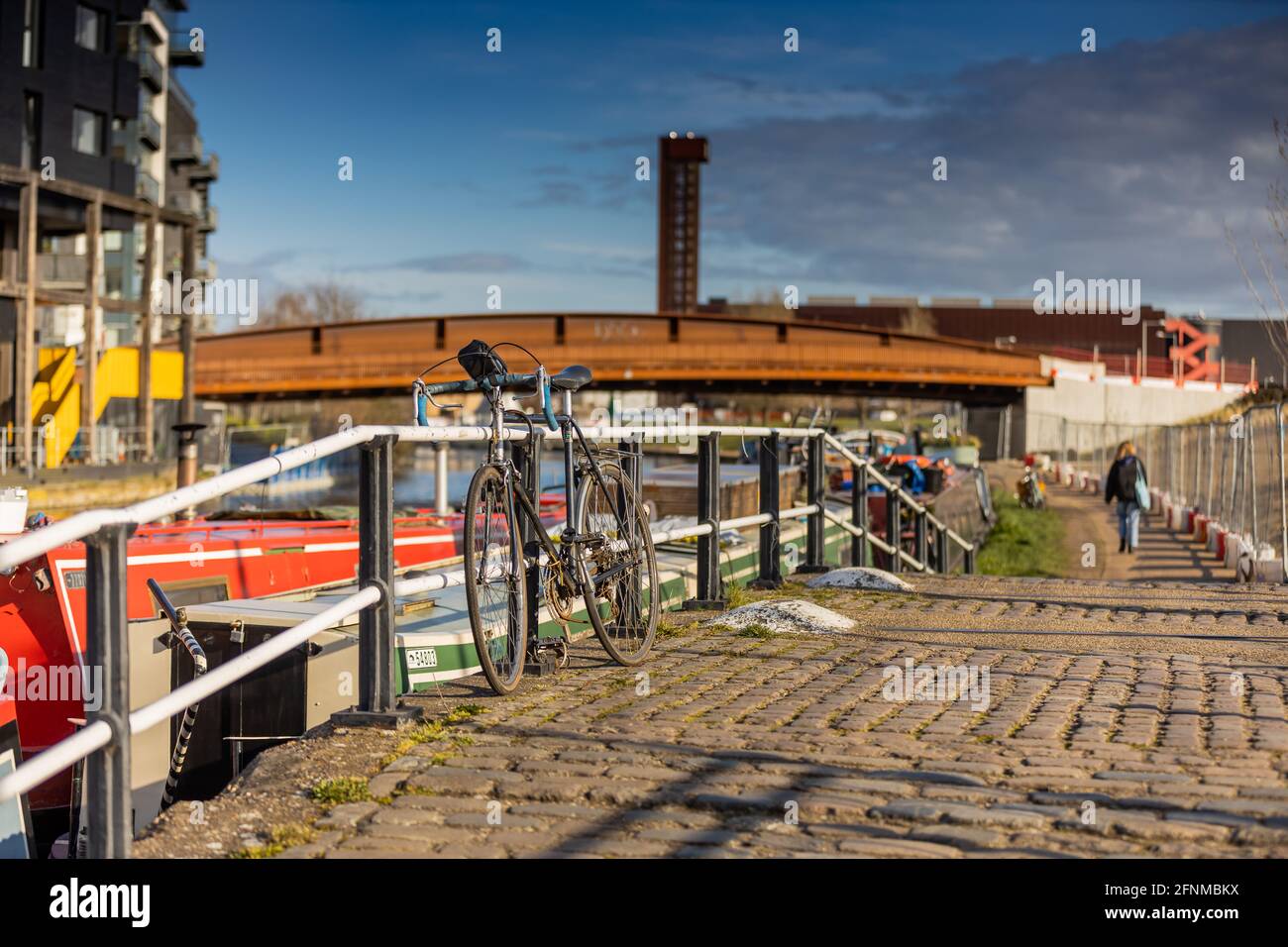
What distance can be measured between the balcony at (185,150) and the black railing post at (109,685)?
268 feet

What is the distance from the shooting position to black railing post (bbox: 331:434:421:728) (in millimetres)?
5086

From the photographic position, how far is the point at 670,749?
4.85 m

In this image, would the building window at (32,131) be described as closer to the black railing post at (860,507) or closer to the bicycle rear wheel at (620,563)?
the black railing post at (860,507)

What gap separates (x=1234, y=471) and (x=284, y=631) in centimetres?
1713

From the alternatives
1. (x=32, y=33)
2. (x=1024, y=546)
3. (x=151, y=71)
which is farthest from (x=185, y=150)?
(x=1024, y=546)

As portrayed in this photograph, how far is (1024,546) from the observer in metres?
27.2

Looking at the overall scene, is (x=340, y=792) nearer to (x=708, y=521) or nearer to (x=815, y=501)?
(x=708, y=521)

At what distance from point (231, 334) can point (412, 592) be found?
62.0 metres

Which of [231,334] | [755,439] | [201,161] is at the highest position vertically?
[201,161]

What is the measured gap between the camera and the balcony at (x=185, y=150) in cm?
7938

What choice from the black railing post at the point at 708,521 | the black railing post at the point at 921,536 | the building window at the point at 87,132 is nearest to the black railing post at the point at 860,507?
the black railing post at the point at 708,521

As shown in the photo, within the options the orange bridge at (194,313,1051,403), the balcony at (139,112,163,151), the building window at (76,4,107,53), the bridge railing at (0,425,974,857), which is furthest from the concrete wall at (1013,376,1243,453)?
the bridge railing at (0,425,974,857)
